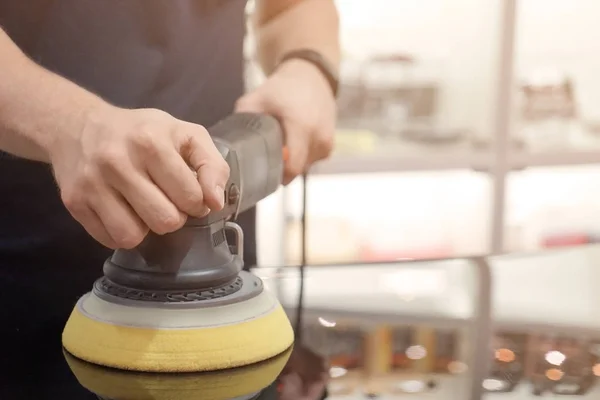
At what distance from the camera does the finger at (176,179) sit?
0.51 m

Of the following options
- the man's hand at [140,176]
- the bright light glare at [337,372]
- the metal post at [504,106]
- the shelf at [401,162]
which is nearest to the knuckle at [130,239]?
the man's hand at [140,176]

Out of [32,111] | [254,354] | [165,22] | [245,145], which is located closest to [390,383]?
[254,354]

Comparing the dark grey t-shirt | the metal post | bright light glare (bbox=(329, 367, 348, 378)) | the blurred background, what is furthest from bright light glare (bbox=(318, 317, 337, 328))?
the metal post

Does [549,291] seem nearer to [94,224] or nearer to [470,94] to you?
[94,224]

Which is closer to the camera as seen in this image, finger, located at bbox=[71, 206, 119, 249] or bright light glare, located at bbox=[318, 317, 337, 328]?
finger, located at bbox=[71, 206, 119, 249]

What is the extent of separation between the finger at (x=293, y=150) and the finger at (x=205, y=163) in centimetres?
25

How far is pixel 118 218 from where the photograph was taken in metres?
0.52

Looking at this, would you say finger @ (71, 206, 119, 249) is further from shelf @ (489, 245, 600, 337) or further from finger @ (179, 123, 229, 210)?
shelf @ (489, 245, 600, 337)

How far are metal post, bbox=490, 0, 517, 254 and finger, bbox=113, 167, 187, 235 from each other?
124 cm

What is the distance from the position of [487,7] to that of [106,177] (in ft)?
4.18

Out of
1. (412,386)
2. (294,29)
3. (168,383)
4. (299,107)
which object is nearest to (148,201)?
(168,383)

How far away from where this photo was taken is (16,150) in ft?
2.13

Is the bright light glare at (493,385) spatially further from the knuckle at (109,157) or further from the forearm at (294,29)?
the forearm at (294,29)

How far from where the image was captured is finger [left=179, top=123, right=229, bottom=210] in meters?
0.52
